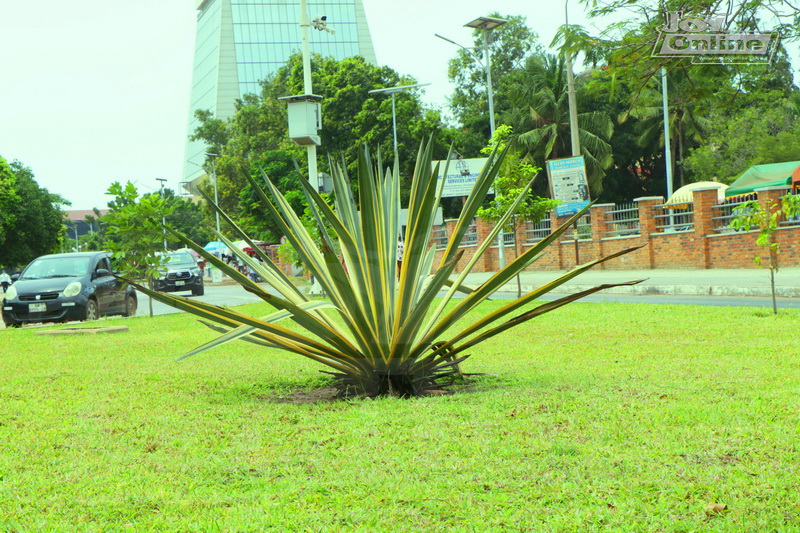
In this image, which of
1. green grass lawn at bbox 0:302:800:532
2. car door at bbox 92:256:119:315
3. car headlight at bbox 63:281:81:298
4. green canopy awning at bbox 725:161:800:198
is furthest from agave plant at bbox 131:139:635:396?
green canopy awning at bbox 725:161:800:198

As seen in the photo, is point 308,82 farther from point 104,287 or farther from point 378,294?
point 378,294

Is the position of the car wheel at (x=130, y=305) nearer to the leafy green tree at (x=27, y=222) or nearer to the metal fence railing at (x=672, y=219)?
the metal fence railing at (x=672, y=219)

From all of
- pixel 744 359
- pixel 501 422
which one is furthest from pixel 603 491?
pixel 744 359

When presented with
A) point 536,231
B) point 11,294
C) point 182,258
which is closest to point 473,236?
point 536,231

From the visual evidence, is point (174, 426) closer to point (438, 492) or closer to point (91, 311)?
point (438, 492)

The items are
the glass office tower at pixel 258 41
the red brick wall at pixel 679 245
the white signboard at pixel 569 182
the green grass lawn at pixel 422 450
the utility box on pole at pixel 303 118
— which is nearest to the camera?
the green grass lawn at pixel 422 450

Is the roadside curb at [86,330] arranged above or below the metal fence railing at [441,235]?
below

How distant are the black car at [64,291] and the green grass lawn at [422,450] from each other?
332 inches

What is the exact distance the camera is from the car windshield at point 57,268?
1600cm

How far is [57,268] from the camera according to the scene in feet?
53.2

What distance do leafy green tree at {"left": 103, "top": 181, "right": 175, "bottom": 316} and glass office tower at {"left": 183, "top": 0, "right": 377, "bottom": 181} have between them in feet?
275

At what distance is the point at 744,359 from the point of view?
22.2 ft

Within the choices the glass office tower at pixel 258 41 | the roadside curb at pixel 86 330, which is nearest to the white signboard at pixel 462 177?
the roadside curb at pixel 86 330

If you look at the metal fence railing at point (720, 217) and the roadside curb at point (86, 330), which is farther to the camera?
the metal fence railing at point (720, 217)
